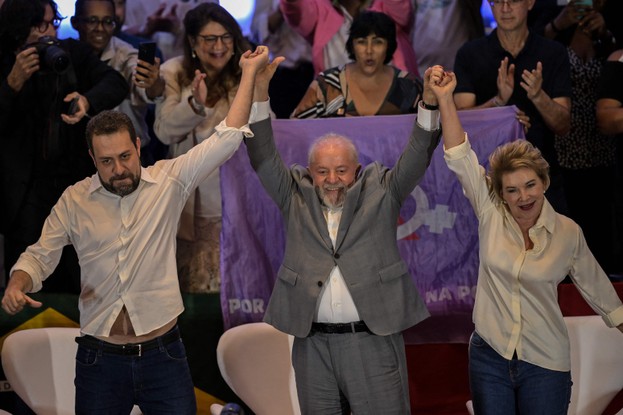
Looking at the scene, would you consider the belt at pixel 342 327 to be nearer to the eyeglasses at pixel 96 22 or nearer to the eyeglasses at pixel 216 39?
the eyeglasses at pixel 216 39

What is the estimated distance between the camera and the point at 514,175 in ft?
15.4

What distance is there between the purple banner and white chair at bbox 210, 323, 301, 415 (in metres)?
0.34

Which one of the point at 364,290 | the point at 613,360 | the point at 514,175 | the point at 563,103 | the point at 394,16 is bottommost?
the point at 613,360

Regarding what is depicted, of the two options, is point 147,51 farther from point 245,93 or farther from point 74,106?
point 245,93

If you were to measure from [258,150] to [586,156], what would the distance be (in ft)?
8.56

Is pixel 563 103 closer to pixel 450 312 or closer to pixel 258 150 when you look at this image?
pixel 450 312

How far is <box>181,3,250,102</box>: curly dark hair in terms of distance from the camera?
6.37 meters

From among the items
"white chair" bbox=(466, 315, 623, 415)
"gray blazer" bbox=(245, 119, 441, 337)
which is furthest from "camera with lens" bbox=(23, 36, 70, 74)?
"white chair" bbox=(466, 315, 623, 415)

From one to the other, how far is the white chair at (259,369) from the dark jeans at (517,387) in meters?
1.23

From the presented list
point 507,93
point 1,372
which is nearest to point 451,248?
point 507,93

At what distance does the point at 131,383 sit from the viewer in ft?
15.9

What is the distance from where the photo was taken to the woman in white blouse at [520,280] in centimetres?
471

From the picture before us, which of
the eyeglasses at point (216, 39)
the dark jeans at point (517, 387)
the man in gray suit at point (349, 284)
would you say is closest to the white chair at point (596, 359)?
the dark jeans at point (517, 387)

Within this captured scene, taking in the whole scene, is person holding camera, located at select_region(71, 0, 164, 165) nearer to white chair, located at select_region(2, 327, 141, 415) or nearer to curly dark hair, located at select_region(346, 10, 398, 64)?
curly dark hair, located at select_region(346, 10, 398, 64)
